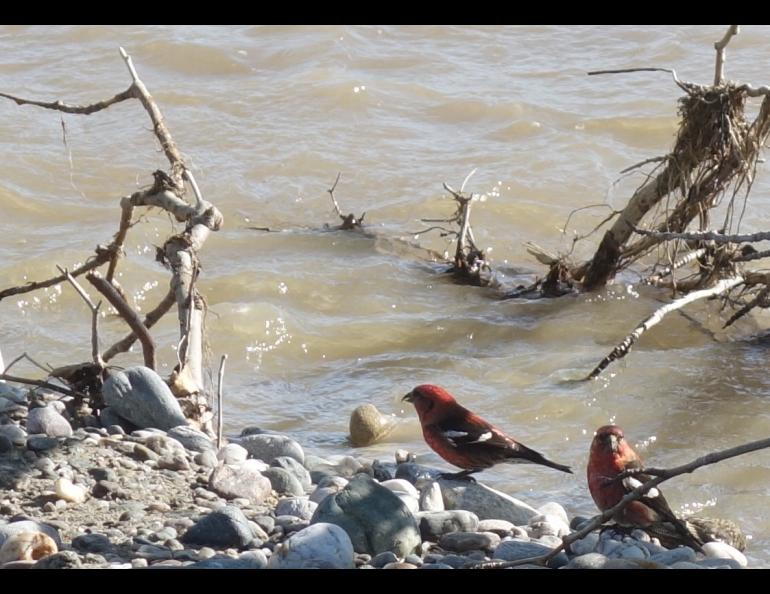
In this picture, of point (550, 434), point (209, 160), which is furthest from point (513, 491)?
point (209, 160)

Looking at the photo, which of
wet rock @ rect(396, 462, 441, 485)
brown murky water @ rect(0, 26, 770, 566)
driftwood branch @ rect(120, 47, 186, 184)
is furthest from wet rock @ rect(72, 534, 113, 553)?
brown murky water @ rect(0, 26, 770, 566)

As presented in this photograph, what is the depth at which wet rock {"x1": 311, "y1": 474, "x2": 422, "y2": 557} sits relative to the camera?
149 inches

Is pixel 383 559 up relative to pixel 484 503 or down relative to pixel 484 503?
up

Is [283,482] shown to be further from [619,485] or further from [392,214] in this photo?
[392,214]

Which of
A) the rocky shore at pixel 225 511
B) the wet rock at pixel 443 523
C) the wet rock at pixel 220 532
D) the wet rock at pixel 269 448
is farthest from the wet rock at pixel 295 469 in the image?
the wet rock at pixel 220 532

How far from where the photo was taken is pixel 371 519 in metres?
3.83

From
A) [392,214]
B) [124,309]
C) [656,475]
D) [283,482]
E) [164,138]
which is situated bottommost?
[392,214]

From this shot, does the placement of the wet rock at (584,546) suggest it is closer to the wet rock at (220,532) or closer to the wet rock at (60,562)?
the wet rock at (220,532)

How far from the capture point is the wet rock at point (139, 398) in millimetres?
4750

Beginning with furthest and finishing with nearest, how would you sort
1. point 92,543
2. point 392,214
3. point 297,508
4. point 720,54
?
point 392,214 < point 720,54 < point 297,508 < point 92,543

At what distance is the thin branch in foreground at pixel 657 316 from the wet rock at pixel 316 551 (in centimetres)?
306

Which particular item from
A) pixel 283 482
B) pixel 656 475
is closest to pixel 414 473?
pixel 283 482

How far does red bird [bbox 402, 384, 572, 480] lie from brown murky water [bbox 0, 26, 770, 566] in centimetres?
65

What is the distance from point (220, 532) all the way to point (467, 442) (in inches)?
54.0
